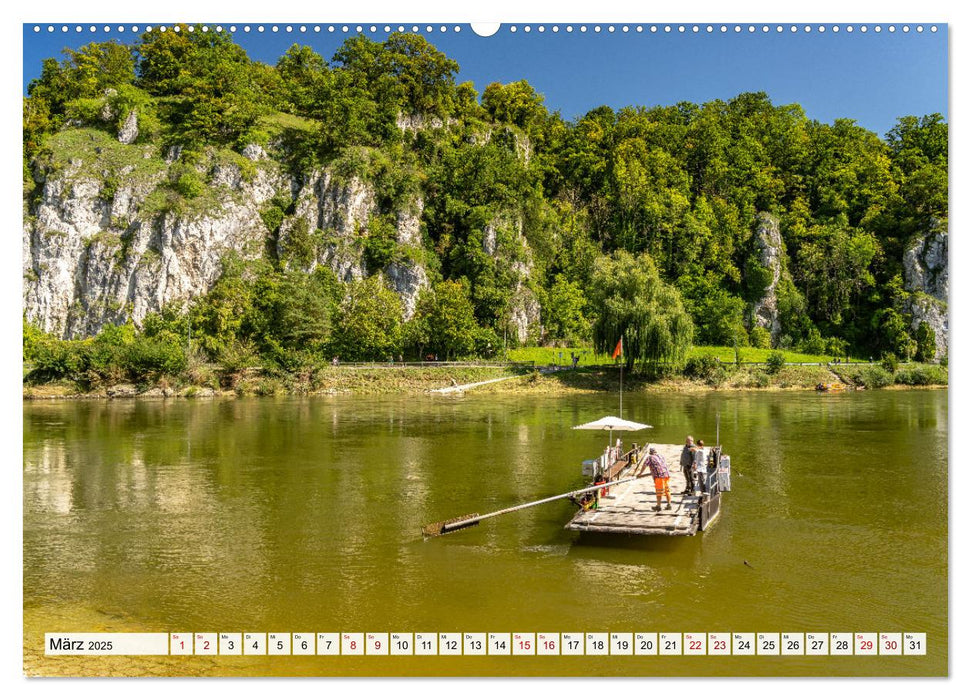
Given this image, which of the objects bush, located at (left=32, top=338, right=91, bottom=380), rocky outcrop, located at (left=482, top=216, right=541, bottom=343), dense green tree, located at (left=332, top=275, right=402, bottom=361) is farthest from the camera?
rocky outcrop, located at (left=482, top=216, right=541, bottom=343)

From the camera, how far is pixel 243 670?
795 centimetres

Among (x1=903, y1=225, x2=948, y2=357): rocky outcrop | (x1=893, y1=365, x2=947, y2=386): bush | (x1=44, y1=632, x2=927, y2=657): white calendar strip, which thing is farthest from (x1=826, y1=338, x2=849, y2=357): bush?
(x1=44, y1=632, x2=927, y2=657): white calendar strip

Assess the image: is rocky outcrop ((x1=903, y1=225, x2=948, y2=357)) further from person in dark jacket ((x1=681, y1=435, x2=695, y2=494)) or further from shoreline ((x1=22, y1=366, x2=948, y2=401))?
person in dark jacket ((x1=681, y1=435, x2=695, y2=494))

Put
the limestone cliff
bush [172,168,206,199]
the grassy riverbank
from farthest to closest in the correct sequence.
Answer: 1. bush [172,168,206,199]
2. the limestone cliff
3. the grassy riverbank

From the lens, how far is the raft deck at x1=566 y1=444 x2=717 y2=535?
1400 cm

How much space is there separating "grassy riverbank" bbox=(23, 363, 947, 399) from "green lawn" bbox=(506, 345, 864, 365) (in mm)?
2770

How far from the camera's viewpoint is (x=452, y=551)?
46.7 ft

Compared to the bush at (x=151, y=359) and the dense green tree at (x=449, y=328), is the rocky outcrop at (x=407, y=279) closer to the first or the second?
the dense green tree at (x=449, y=328)

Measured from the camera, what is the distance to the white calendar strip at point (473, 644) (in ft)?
22.7

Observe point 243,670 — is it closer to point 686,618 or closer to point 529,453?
point 686,618

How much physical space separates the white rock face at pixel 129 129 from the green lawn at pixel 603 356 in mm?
34915

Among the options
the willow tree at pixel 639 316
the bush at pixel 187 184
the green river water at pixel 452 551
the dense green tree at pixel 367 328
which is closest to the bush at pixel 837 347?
the willow tree at pixel 639 316

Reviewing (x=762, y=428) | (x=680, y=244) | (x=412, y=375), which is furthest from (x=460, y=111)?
(x=762, y=428)

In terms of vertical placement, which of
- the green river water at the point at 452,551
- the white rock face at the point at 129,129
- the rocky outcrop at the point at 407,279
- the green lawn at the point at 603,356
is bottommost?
the green river water at the point at 452,551
